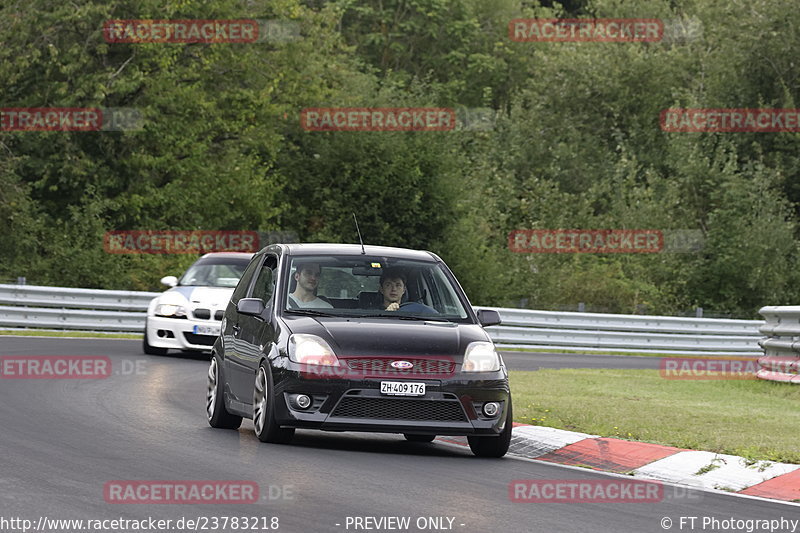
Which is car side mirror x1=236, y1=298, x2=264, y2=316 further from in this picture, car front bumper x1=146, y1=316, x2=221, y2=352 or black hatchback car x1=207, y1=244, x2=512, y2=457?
car front bumper x1=146, y1=316, x2=221, y2=352

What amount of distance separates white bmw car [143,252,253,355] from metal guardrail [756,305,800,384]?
771 cm

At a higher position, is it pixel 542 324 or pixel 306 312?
pixel 306 312

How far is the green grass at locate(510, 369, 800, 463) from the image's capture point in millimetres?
13094

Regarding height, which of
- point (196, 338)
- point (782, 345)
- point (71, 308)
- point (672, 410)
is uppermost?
point (782, 345)

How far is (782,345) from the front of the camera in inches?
806

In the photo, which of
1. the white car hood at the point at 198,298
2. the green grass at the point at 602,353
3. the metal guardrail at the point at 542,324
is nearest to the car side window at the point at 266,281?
the white car hood at the point at 198,298

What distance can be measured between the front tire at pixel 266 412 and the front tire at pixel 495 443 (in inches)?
58.4

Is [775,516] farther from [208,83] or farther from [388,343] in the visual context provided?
[208,83]

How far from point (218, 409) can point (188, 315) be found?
965cm

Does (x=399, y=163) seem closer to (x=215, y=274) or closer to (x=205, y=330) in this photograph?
(x=215, y=274)

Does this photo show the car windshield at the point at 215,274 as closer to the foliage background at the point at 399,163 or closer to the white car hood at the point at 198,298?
the white car hood at the point at 198,298

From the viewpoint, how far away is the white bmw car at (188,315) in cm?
2300

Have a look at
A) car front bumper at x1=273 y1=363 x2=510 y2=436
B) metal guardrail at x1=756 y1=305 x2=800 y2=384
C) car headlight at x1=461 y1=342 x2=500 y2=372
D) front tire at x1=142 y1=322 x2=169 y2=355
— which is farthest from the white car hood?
car front bumper at x1=273 y1=363 x2=510 y2=436

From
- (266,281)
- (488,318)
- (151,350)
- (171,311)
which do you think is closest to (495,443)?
(488,318)
